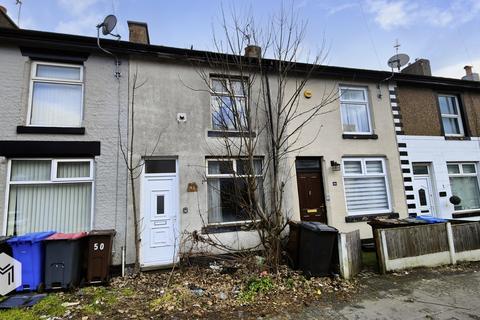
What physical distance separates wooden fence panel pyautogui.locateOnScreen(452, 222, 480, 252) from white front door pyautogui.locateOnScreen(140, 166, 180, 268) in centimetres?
651

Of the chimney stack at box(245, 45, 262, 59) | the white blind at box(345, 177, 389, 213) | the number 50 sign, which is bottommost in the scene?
the number 50 sign

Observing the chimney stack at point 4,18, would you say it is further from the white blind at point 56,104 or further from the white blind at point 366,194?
the white blind at point 366,194

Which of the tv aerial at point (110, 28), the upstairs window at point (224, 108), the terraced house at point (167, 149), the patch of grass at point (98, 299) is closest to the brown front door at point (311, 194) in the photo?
the terraced house at point (167, 149)

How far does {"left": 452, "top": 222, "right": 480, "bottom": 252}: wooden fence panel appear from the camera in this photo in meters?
6.24

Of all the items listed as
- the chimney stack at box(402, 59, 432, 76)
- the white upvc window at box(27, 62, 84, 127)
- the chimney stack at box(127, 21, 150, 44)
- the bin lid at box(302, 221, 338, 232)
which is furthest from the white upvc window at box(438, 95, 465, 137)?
the white upvc window at box(27, 62, 84, 127)

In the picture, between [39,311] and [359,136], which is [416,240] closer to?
[359,136]

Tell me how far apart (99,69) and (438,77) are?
10.8 m

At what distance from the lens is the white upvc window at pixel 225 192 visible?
6961 mm

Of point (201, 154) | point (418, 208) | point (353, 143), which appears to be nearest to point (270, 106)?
point (201, 154)

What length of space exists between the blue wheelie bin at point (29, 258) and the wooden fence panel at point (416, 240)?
22.6 feet

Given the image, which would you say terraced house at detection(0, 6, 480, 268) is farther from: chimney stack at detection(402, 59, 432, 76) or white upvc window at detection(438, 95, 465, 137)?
chimney stack at detection(402, 59, 432, 76)

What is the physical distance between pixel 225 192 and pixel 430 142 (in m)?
7.28

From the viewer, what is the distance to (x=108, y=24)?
6688 millimetres

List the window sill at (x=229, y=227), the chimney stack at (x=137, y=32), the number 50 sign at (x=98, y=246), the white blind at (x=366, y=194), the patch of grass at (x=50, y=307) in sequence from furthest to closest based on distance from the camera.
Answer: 1. the white blind at (x=366, y=194)
2. the chimney stack at (x=137, y=32)
3. the window sill at (x=229, y=227)
4. the number 50 sign at (x=98, y=246)
5. the patch of grass at (x=50, y=307)
